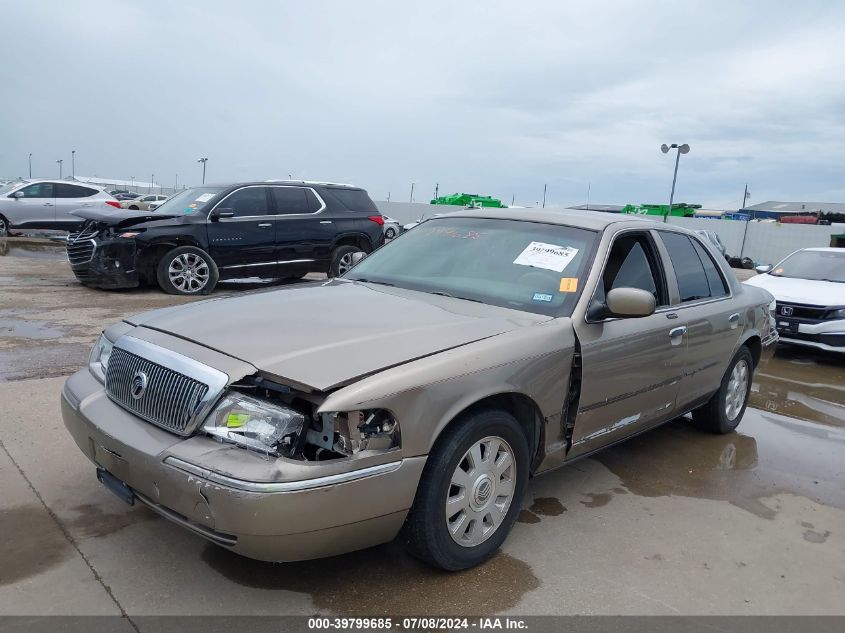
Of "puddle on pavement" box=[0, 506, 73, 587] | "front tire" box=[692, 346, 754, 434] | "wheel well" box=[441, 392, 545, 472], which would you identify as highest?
"wheel well" box=[441, 392, 545, 472]

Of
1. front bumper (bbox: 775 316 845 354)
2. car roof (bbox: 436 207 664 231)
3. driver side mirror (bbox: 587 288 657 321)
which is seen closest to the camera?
driver side mirror (bbox: 587 288 657 321)

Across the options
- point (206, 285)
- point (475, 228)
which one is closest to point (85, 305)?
point (206, 285)

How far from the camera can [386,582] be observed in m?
2.89

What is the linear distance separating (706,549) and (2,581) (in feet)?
10.4

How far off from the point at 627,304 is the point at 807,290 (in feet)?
21.8

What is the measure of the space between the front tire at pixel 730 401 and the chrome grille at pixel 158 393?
390 cm

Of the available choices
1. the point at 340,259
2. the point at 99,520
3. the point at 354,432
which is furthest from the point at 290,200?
the point at 354,432

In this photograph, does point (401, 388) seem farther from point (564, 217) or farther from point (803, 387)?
point (803, 387)

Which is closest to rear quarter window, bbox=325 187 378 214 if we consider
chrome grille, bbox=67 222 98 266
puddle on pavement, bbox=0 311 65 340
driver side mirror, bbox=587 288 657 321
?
chrome grille, bbox=67 222 98 266

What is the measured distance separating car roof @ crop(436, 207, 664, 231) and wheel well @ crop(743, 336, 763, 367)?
1480mm

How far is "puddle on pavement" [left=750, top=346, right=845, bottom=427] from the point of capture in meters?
6.18

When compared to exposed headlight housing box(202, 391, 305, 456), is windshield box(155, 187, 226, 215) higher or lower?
higher

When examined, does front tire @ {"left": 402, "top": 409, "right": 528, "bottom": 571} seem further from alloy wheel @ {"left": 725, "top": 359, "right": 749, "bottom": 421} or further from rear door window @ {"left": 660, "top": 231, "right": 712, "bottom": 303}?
alloy wheel @ {"left": 725, "top": 359, "right": 749, "bottom": 421}

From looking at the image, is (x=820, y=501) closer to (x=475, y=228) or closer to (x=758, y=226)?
(x=475, y=228)
